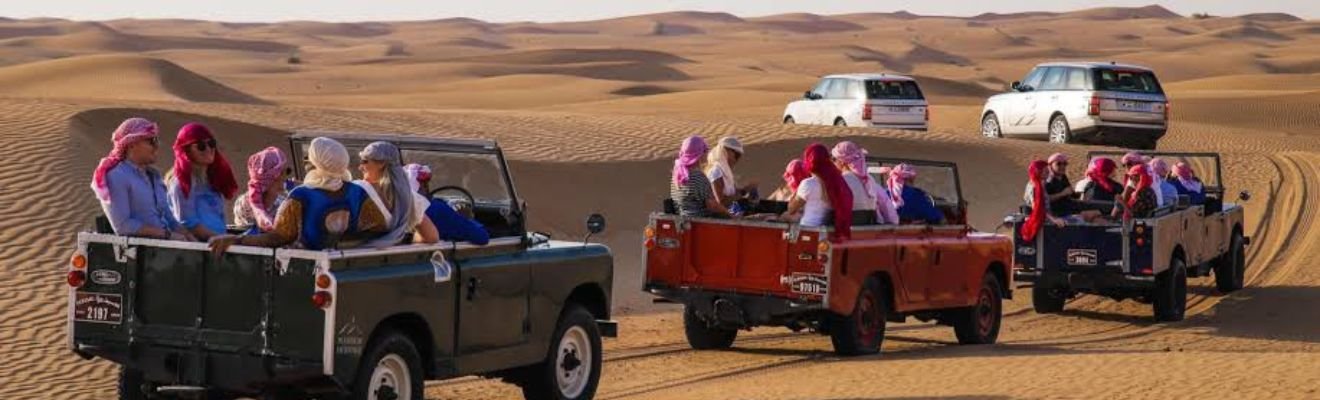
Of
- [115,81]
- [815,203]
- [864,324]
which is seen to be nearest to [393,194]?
[815,203]

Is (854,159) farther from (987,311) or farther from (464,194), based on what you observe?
(464,194)

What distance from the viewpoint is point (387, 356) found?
35.1 feet

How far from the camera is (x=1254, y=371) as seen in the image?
13.6 m

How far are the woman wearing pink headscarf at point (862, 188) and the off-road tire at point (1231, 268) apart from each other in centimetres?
731

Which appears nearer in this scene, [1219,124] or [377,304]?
[377,304]

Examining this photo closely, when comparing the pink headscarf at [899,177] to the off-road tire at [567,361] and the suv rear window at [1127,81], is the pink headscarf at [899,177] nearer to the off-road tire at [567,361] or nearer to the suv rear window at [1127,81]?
the off-road tire at [567,361]

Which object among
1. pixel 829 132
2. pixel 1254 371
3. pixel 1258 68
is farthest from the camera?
pixel 1258 68

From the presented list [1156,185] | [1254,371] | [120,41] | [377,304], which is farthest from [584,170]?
[120,41]

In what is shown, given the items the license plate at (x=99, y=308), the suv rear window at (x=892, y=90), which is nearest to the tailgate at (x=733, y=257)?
the license plate at (x=99, y=308)

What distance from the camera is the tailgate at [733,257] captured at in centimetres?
1527

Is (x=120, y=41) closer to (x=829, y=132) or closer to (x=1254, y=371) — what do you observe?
(x=829, y=132)

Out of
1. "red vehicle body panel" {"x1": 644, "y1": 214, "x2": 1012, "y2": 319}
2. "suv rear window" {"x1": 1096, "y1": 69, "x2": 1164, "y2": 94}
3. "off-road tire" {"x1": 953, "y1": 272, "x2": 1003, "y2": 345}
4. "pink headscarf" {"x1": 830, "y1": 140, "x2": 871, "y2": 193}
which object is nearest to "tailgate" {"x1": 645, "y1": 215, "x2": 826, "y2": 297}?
"red vehicle body panel" {"x1": 644, "y1": 214, "x2": 1012, "y2": 319}

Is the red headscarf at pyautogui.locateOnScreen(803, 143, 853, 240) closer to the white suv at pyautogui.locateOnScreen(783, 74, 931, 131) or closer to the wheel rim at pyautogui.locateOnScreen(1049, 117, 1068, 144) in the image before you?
the wheel rim at pyautogui.locateOnScreen(1049, 117, 1068, 144)

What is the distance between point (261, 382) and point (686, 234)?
19.5 feet
